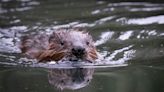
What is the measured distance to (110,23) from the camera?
9719mm

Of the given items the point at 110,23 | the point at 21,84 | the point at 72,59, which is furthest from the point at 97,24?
the point at 21,84

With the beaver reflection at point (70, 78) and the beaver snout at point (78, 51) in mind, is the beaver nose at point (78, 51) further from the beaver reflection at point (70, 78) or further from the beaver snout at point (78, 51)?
the beaver reflection at point (70, 78)

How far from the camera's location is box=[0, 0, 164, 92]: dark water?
5.86m

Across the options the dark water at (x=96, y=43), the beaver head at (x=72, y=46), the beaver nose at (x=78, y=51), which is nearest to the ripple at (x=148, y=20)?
the dark water at (x=96, y=43)

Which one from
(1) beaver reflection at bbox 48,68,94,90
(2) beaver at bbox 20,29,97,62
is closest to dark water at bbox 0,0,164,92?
(1) beaver reflection at bbox 48,68,94,90

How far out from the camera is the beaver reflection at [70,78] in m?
5.72

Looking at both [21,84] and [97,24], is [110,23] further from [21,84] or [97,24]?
[21,84]

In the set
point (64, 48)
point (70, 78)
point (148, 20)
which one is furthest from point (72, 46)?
point (148, 20)

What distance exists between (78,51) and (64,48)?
0.39 meters

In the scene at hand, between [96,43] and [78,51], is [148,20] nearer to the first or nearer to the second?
[96,43]

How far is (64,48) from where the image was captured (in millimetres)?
6965

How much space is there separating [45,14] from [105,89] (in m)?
5.01

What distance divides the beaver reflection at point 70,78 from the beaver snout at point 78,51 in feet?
0.60

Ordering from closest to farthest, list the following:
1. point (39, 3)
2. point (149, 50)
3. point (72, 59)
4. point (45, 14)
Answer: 1. point (72, 59)
2. point (149, 50)
3. point (45, 14)
4. point (39, 3)
